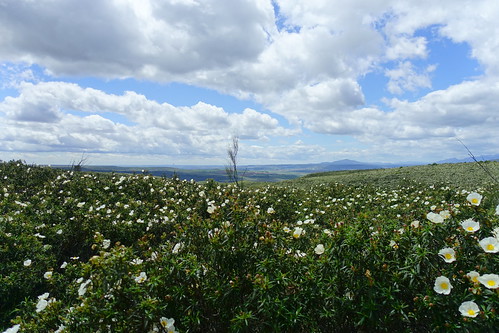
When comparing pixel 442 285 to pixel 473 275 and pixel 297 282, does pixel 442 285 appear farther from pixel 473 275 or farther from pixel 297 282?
pixel 297 282

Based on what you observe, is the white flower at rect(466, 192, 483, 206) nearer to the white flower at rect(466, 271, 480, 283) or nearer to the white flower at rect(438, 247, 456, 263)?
the white flower at rect(438, 247, 456, 263)

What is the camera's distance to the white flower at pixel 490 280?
2213mm

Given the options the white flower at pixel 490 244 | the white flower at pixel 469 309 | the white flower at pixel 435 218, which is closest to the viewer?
the white flower at pixel 469 309

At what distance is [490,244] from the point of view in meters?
2.46

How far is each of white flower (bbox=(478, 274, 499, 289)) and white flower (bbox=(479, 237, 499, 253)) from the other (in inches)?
10.7

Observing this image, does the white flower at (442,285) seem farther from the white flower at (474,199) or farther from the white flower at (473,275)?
the white flower at (474,199)

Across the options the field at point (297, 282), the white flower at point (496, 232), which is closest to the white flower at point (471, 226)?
the field at point (297, 282)

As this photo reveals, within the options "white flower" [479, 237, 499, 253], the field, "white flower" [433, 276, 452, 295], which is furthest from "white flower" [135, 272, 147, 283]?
"white flower" [479, 237, 499, 253]

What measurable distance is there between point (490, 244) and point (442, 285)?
552 millimetres

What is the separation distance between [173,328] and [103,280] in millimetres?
776

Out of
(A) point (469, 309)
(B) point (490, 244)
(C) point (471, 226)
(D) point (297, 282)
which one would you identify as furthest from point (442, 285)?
(D) point (297, 282)

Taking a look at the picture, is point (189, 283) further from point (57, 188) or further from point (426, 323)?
point (57, 188)

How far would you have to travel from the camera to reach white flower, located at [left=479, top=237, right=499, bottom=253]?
2430mm

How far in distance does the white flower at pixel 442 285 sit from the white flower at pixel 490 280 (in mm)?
222
